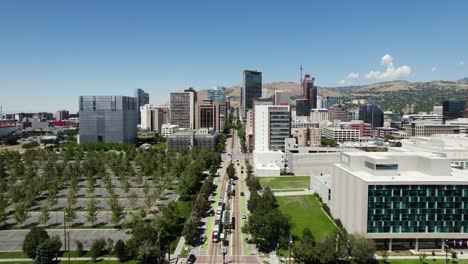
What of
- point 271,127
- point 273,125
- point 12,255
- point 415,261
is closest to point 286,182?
point 271,127

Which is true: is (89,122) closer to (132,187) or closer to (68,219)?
(132,187)

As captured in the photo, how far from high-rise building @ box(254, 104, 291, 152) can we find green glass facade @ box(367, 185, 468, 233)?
254 ft

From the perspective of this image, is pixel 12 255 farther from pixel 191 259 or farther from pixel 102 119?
pixel 102 119

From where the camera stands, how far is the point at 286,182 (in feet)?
333

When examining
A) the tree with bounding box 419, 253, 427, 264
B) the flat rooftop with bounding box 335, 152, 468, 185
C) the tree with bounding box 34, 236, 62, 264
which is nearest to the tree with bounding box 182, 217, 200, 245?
the tree with bounding box 34, 236, 62, 264

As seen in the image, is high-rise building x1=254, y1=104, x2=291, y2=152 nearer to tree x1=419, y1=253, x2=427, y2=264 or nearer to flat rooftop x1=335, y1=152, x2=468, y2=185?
flat rooftop x1=335, y1=152, x2=468, y2=185

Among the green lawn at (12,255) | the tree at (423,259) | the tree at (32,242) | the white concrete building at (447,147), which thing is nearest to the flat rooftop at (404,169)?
the tree at (423,259)

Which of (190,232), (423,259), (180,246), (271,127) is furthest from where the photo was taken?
(271,127)

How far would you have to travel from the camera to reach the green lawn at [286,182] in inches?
3789

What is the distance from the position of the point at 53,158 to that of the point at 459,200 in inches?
5099

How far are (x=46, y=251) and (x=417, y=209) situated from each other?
55.9 meters

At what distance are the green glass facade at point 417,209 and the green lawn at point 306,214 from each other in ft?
31.9

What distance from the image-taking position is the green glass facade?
54.0 meters

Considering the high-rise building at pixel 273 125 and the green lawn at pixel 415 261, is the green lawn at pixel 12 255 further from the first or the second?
the high-rise building at pixel 273 125
